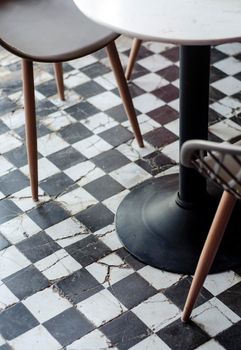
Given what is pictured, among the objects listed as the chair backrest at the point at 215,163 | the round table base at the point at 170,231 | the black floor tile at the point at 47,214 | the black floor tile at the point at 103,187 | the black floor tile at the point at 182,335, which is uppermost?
the chair backrest at the point at 215,163

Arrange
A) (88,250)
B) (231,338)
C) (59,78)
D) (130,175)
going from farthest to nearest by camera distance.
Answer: (59,78) < (130,175) < (88,250) < (231,338)

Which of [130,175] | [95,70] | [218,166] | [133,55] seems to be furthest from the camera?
[95,70]

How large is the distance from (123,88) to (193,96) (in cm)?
58

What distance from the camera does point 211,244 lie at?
2123 millimetres

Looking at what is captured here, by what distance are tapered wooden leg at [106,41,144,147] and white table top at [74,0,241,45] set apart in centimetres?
66

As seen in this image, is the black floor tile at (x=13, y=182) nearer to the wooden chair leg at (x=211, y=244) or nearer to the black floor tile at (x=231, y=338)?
the wooden chair leg at (x=211, y=244)

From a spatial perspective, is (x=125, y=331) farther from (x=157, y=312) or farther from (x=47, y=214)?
(x=47, y=214)

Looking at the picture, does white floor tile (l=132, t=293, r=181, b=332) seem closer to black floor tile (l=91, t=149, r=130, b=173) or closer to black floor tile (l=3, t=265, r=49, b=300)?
black floor tile (l=3, t=265, r=49, b=300)

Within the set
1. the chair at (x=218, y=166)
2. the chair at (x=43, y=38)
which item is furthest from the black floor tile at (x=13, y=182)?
the chair at (x=218, y=166)

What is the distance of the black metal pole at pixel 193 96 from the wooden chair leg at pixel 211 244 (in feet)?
1.39

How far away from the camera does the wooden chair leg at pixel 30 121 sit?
8.66ft

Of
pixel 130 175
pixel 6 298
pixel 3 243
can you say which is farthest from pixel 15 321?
pixel 130 175

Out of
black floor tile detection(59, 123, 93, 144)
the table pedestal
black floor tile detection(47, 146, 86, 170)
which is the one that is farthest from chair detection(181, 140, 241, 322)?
black floor tile detection(59, 123, 93, 144)

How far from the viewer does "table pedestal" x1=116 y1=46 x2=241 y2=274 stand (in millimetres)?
2369
